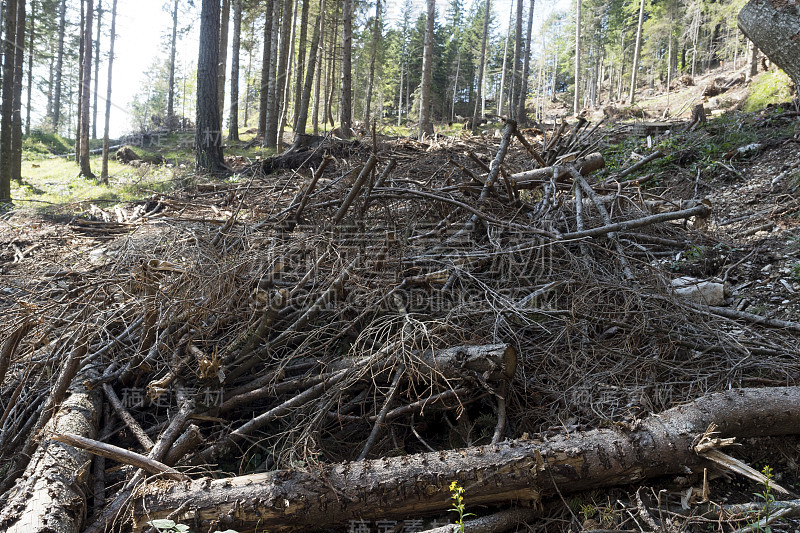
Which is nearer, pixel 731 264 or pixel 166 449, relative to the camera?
pixel 166 449

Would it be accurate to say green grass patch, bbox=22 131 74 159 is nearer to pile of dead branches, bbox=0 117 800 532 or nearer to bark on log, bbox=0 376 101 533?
pile of dead branches, bbox=0 117 800 532

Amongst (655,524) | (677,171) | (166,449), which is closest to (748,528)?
(655,524)

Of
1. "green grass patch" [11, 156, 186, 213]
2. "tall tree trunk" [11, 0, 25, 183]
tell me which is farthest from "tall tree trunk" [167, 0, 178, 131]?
Answer: "tall tree trunk" [11, 0, 25, 183]

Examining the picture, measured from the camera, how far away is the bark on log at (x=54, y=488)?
2.08 meters

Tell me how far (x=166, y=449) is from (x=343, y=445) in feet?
3.35

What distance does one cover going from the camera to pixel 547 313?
3391 millimetres

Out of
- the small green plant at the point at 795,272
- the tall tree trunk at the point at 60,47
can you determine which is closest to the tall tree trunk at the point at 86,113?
the small green plant at the point at 795,272

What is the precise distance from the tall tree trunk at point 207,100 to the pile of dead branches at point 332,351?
604 centimetres

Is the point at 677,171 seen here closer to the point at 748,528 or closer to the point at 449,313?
the point at 449,313

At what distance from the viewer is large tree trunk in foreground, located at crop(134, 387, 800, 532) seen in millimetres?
2230

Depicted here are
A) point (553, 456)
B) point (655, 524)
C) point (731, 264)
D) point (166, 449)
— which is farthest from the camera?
point (731, 264)

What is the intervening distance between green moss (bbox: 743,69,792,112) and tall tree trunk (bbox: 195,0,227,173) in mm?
10855

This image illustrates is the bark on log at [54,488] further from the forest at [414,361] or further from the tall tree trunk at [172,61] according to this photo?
the tall tree trunk at [172,61]

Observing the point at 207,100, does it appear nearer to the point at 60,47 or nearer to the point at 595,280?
the point at 595,280
